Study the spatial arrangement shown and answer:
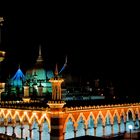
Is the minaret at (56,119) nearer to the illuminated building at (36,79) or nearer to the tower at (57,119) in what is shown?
the tower at (57,119)

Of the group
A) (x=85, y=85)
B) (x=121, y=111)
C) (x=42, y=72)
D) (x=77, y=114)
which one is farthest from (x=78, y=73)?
(x=77, y=114)

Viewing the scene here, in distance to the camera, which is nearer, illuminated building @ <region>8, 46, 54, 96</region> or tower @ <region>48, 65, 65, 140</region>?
tower @ <region>48, 65, 65, 140</region>

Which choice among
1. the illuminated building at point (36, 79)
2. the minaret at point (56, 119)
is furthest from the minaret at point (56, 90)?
the illuminated building at point (36, 79)

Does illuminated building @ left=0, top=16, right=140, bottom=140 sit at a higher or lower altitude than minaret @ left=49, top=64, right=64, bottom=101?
lower

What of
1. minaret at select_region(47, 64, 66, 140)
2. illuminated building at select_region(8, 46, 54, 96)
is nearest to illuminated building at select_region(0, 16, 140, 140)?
minaret at select_region(47, 64, 66, 140)

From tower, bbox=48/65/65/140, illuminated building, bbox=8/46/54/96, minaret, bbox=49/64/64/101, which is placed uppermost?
illuminated building, bbox=8/46/54/96

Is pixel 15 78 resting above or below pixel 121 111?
above

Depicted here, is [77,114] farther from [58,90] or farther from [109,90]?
[109,90]

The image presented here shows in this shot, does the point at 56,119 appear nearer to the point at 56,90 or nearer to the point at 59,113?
the point at 59,113

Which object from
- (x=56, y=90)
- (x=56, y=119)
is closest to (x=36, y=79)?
(x=56, y=90)

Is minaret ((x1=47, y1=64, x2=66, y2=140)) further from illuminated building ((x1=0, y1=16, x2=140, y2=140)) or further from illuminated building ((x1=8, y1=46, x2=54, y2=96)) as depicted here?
illuminated building ((x1=8, y1=46, x2=54, y2=96))

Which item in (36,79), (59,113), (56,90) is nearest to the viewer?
(59,113)

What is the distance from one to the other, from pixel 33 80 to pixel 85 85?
363 inches

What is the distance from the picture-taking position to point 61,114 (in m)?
22.6
